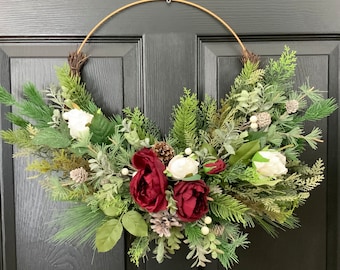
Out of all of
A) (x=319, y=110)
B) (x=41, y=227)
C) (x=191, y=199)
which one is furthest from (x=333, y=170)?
(x=41, y=227)

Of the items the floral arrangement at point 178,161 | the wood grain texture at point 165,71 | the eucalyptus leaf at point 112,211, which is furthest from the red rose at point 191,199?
the wood grain texture at point 165,71

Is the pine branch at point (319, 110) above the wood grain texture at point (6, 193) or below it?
above

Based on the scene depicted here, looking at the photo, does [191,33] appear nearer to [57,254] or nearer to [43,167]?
[43,167]

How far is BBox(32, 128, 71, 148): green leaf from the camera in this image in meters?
0.89

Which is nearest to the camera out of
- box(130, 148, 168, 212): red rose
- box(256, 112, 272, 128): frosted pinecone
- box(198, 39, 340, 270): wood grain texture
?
box(130, 148, 168, 212): red rose

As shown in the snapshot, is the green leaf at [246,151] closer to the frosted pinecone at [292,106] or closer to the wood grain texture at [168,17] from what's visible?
the frosted pinecone at [292,106]

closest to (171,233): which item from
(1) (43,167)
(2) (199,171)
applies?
(2) (199,171)

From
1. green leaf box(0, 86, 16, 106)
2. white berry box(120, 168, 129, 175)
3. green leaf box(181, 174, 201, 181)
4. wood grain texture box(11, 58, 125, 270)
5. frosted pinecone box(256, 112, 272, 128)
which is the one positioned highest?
green leaf box(0, 86, 16, 106)

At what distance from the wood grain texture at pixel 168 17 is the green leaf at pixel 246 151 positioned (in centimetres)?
28

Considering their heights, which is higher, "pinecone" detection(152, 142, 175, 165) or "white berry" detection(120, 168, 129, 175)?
"pinecone" detection(152, 142, 175, 165)

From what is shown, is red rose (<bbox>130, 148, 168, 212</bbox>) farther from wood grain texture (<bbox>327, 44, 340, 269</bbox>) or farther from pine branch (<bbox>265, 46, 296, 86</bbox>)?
wood grain texture (<bbox>327, 44, 340, 269</bbox>)

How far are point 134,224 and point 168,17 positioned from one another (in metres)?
0.44

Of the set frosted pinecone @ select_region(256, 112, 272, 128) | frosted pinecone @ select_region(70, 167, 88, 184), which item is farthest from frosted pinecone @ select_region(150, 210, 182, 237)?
frosted pinecone @ select_region(256, 112, 272, 128)

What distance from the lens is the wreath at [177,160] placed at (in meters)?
0.86
